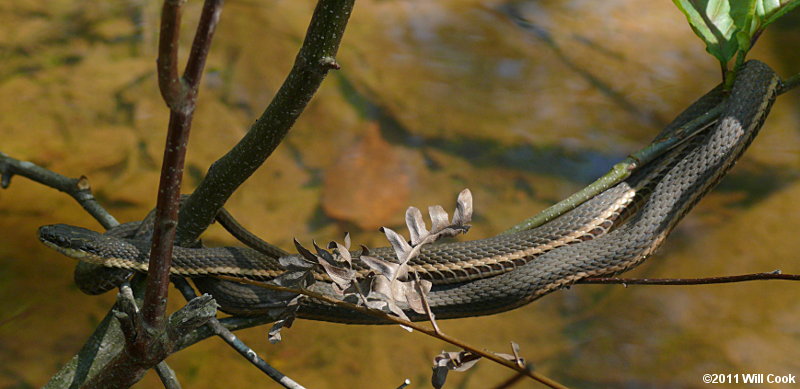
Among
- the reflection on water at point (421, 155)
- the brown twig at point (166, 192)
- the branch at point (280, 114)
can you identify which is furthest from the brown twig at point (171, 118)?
the reflection on water at point (421, 155)

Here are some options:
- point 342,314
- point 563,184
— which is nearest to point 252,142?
point 342,314

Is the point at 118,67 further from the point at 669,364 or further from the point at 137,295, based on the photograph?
the point at 669,364

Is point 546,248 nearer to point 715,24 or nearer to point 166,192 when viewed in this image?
point 715,24

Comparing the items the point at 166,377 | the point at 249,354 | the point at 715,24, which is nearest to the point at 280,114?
the point at 249,354

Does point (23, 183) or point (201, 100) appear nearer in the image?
point (23, 183)

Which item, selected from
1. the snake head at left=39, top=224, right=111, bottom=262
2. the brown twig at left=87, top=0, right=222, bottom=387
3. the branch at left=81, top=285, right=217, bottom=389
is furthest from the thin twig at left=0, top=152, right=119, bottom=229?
the branch at left=81, top=285, right=217, bottom=389

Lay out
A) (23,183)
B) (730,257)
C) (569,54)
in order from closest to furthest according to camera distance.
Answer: (730,257) → (23,183) → (569,54)
